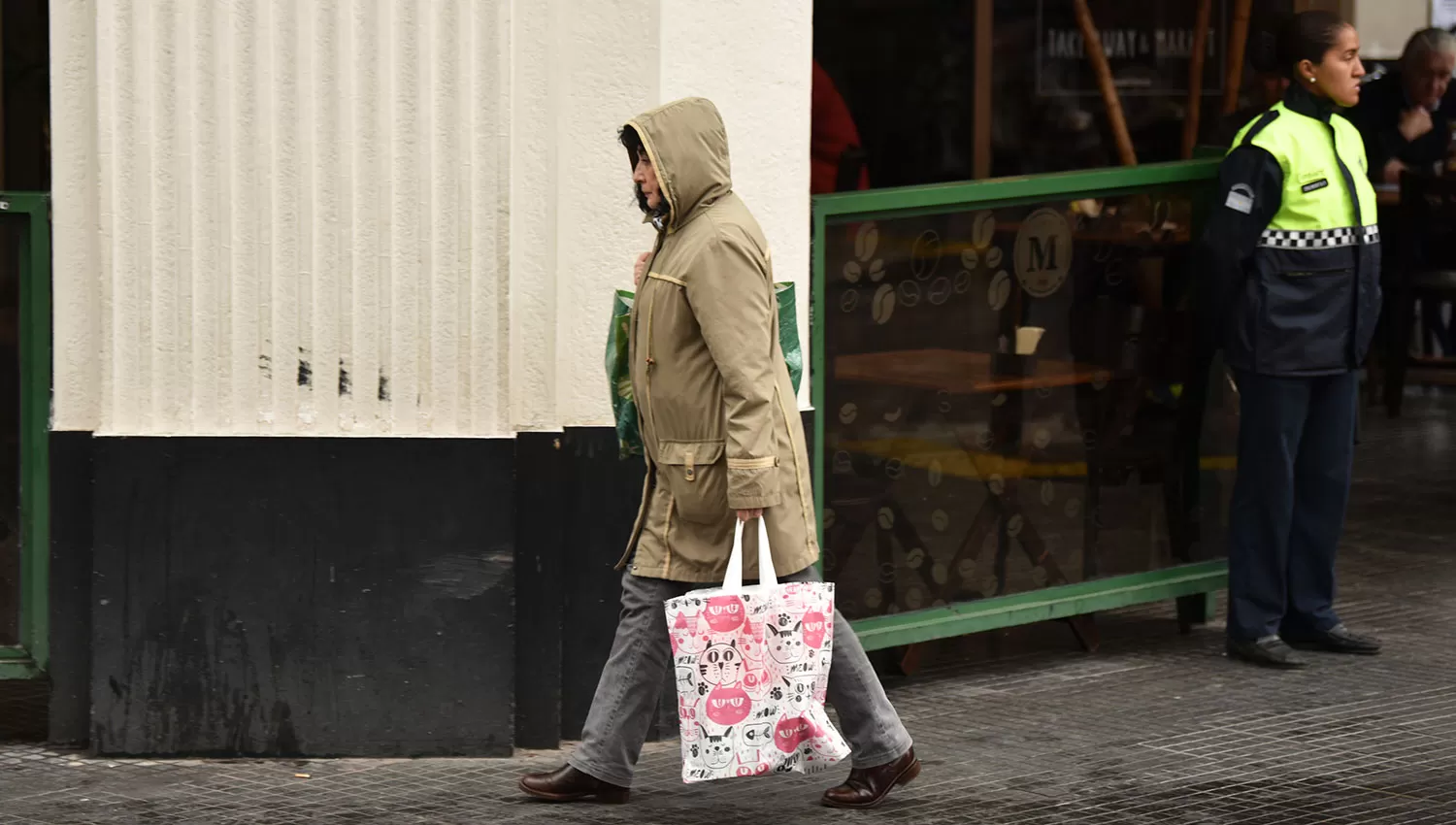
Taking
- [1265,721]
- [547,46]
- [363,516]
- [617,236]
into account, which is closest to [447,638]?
[363,516]

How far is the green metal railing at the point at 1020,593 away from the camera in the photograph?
6613mm

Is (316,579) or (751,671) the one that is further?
(316,579)

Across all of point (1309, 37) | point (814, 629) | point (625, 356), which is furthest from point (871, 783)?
point (1309, 37)

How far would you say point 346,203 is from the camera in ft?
19.9

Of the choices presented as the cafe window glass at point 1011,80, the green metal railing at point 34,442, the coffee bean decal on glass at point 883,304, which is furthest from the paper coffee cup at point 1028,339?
the cafe window glass at point 1011,80

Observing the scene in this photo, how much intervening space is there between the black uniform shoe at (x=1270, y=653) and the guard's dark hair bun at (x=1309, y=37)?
1.86m

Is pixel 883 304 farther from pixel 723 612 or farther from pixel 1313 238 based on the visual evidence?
pixel 723 612

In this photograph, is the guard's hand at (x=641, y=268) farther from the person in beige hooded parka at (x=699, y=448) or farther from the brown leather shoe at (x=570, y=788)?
the brown leather shoe at (x=570, y=788)

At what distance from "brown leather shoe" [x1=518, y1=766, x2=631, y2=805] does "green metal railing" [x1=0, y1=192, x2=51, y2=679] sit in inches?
61.1

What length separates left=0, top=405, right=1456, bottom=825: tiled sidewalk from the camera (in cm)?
570

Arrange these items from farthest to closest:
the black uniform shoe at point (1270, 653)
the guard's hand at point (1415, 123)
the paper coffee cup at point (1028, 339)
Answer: the guard's hand at point (1415, 123)
the black uniform shoe at point (1270, 653)
the paper coffee cup at point (1028, 339)

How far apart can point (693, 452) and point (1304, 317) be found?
2.60 metres

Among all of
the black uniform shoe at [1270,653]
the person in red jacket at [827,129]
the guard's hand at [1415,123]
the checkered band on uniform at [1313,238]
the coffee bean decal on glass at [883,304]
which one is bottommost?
the black uniform shoe at [1270,653]

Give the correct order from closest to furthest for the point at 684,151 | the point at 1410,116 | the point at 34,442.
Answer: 1. the point at 684,151
2. the point at 34,442
3. the point at 1410,116
